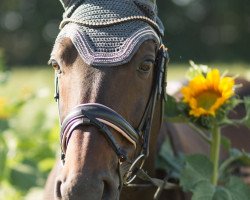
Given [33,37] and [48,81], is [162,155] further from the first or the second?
[33,37]

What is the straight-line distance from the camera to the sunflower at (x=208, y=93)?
387cm

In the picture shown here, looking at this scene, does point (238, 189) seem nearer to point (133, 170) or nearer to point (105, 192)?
point (133, 170)

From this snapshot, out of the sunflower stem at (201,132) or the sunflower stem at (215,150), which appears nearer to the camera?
the sunflower stem at (215,150)

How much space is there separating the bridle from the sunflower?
34 centimetres

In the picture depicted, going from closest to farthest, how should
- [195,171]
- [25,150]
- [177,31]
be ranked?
1. [195,171]
2. [25,150]
3. [177,31]

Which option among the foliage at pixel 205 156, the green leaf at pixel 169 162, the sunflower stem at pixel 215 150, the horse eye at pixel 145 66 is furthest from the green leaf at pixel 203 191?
the horse eye at pixel 145 66

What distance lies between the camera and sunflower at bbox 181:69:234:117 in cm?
387

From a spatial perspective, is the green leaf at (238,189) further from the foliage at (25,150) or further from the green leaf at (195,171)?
the foliage at (25,150)

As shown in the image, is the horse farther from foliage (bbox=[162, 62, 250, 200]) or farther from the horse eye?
foliage (bbox=[162, 62, 250, 200])

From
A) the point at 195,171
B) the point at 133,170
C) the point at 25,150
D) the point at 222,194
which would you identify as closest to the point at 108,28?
the point at 133,170

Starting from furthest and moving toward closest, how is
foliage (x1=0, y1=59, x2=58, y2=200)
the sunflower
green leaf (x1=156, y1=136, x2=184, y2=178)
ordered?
foliage (x1=0, y1=59, x2=58, y2=200), green leaf (x1=156, y1=136, x2=184, y2=178), the sunflower

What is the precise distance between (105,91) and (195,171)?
0.99 meters

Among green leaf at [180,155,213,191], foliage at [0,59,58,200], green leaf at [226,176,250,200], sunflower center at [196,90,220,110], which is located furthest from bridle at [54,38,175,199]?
foliage at [0,59,58,200]

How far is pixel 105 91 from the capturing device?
10.3 feet
